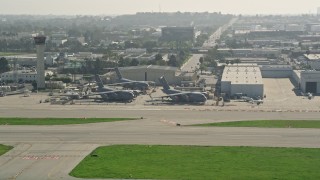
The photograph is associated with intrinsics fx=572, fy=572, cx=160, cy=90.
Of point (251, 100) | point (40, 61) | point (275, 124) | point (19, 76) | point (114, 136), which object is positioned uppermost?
point (40, 61)

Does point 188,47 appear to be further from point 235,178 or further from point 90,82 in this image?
point 235,178

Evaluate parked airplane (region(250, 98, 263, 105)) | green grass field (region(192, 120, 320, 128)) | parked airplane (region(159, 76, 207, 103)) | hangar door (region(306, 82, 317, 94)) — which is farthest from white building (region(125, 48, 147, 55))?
green grass field (region(192, 120, 320, 128))

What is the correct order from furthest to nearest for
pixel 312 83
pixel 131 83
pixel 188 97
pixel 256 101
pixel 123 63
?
pixel 123 63 < pixel 131 83 < pixel 312 83 < pixel 188 97 < pixel 256 101

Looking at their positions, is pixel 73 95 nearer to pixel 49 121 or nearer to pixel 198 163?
pixel 49 121

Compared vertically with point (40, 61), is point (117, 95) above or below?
below

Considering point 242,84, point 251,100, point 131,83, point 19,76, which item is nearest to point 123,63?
point 19,76

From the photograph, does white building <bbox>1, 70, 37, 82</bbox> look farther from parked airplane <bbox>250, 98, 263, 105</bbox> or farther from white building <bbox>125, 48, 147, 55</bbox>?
white building <bbox>125, 48, 147, 55</bbox>

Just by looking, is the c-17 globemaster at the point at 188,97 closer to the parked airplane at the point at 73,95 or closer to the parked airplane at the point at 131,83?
the parked airplane at the point at 131,83

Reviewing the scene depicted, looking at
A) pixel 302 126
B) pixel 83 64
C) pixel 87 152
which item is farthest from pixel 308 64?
pixel 87 152
